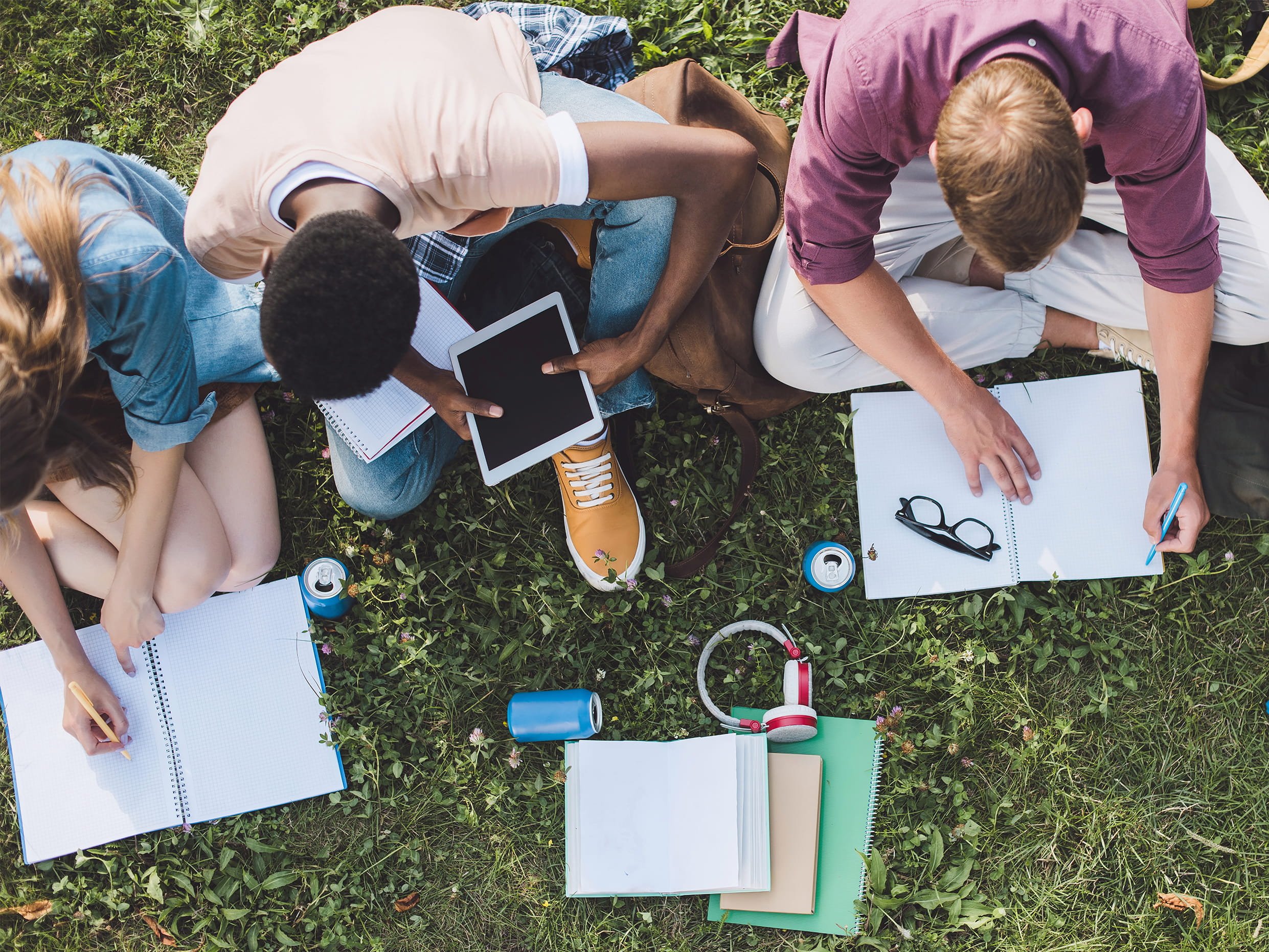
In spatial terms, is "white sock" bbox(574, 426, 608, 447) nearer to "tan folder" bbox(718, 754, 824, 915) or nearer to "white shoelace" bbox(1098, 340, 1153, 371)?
"tan folder" bbox(718, 754, 824, 915)

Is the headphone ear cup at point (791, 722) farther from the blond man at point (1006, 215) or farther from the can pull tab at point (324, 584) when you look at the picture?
the can pull tab at point (324, 584)

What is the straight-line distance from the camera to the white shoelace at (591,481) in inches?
120

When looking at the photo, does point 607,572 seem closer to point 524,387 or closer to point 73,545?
point 524,387

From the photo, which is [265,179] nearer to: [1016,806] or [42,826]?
[42,826]

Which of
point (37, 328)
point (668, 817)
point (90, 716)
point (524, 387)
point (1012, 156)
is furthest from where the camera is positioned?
point (90, 716)

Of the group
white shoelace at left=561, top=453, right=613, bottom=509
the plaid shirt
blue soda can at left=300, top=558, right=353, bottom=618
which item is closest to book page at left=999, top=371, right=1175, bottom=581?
white shoelace at left=561, top=453, right=613, bottom=509

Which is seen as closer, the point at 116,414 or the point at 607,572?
the point at 116,414

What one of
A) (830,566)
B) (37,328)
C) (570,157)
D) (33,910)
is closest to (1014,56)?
(570,157)

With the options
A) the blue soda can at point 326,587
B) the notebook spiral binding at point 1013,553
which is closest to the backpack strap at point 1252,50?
the notebook spiral binding at point 1013,553

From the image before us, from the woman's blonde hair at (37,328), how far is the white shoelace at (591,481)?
59.3 inches

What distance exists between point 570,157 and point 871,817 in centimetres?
231

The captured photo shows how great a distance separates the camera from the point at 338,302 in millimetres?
1764

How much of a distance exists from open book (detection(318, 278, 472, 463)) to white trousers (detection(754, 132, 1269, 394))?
3.40ft

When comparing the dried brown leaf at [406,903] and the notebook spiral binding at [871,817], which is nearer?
the notebook spiral binding at [871,817]
